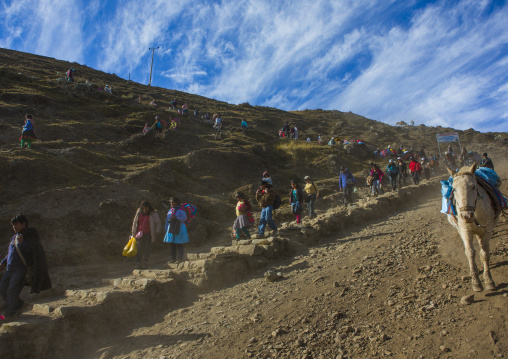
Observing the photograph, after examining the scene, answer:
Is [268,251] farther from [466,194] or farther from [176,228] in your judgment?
[466,194]

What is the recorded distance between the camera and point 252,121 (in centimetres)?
4856

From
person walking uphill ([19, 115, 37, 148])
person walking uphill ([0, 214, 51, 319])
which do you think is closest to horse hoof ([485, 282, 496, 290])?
person walking uphill ([0, 214, 51, 319])

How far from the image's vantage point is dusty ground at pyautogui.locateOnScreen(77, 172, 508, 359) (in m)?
4.11

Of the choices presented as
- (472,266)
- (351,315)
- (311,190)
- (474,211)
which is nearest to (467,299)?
(472,266)

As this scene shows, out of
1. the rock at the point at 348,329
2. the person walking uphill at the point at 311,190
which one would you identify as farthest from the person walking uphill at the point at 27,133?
the rock at the point at 348,329

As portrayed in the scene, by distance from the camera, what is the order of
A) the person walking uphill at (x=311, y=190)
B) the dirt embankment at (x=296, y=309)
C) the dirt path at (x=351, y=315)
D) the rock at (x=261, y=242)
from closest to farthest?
Result: the dirt path at (x=351, y=315) < the dirt embankment at (x=296, y=309) < the rock at (x=261, y=242) < the person walking uphill at (x=311, y=190)

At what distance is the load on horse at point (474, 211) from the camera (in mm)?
4816

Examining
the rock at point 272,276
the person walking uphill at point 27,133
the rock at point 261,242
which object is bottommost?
the rock at point 272,276

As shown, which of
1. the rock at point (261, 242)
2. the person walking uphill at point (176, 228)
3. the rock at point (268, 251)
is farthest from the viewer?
the rock at point (261, 242)

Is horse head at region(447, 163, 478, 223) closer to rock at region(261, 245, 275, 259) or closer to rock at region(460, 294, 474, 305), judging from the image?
rock at region(460, 294, 474, 305)

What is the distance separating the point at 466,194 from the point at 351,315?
8.41 ft

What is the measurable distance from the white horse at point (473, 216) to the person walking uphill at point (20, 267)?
7258mm

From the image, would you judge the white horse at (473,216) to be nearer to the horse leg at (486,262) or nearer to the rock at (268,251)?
the horse leg at (486,262)

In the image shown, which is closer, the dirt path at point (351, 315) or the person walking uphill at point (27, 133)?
the dirt path at point (351, 315)
